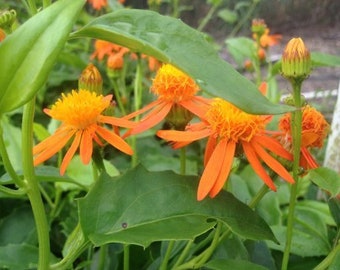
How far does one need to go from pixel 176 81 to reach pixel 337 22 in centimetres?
279

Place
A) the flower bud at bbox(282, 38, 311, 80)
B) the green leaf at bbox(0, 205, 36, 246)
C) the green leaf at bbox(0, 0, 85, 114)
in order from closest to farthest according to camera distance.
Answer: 1. the green leaf at bbox(0, 0, 85, 114)
2. the flower bud at bbox(282, 38, 311, 80)
3. the green leaf at bbox(0, 205, 36, 246)

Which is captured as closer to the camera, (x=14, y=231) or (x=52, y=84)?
(x=14, y=231)

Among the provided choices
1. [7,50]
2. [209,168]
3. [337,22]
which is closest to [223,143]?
[209,168]

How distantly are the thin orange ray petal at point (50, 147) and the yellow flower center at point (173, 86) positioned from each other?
96 millimetres

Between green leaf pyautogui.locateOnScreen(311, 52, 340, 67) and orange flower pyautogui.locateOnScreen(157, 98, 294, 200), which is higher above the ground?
green leaf pyautogui.locateOnScreen(311, 52, 340, 67)

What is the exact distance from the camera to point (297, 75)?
48 cm

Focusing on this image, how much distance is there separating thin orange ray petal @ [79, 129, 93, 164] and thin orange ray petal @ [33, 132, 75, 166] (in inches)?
0.6

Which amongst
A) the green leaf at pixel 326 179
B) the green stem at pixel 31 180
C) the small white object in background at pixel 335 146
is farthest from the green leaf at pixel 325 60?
the green stem at pixel 31 180

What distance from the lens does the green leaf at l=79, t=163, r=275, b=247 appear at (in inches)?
19.9

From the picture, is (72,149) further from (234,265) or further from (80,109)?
(234,265)

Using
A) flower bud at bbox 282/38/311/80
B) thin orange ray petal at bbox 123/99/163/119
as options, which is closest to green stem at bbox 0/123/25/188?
thin orange ray petal at bbox 123/99/163/119

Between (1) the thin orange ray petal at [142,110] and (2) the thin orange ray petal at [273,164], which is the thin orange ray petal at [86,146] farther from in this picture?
(2) the thin orange ray petal at [273,164]

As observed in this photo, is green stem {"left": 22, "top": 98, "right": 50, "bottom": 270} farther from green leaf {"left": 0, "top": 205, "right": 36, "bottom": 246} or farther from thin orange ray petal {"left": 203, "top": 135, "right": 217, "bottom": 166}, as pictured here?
green leaf {"left": 0, "top": 205, "right": 36, "bottom": 246}

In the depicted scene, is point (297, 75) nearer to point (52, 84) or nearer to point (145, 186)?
point (145, 186)
